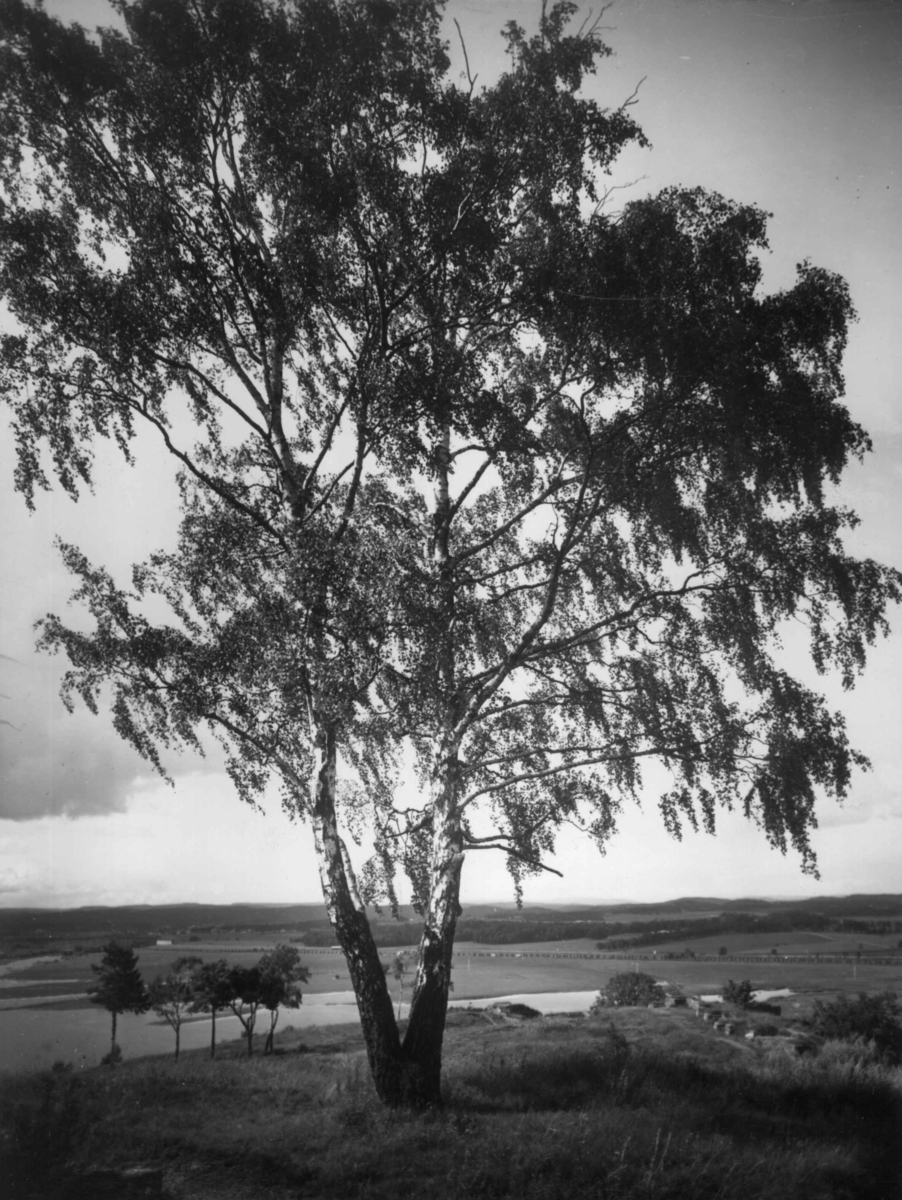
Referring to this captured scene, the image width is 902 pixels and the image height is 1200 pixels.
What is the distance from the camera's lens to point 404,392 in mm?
9383

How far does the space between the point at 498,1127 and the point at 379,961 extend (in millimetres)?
2199

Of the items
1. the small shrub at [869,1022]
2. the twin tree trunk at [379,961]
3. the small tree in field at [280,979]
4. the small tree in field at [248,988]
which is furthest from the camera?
the small tree in field at [248,988]

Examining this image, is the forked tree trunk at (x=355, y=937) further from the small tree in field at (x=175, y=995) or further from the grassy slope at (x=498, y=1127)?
the small tree in field at (x=175, y=995)

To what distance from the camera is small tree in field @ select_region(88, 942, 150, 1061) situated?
38.0 ft

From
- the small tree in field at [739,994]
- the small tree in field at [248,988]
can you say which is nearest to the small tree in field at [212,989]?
the small tree in field at [248,988]

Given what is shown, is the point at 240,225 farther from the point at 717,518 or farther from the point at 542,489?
the point at 717,518

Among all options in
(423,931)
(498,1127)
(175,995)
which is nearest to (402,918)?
(423,931)

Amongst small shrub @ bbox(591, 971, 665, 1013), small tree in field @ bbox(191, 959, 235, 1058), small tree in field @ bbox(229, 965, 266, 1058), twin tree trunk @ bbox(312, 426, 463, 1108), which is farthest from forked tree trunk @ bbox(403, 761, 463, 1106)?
small shrub @ bbox(591, 971, 665, 1013)

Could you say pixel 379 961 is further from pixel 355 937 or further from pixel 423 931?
pixel 423 931

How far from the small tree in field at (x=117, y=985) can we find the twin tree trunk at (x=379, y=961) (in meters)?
4.86

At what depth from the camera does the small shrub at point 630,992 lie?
14.8m

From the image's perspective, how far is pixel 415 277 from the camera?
9.71 meters

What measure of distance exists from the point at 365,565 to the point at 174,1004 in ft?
28.6

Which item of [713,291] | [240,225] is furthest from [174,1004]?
[713,291]
